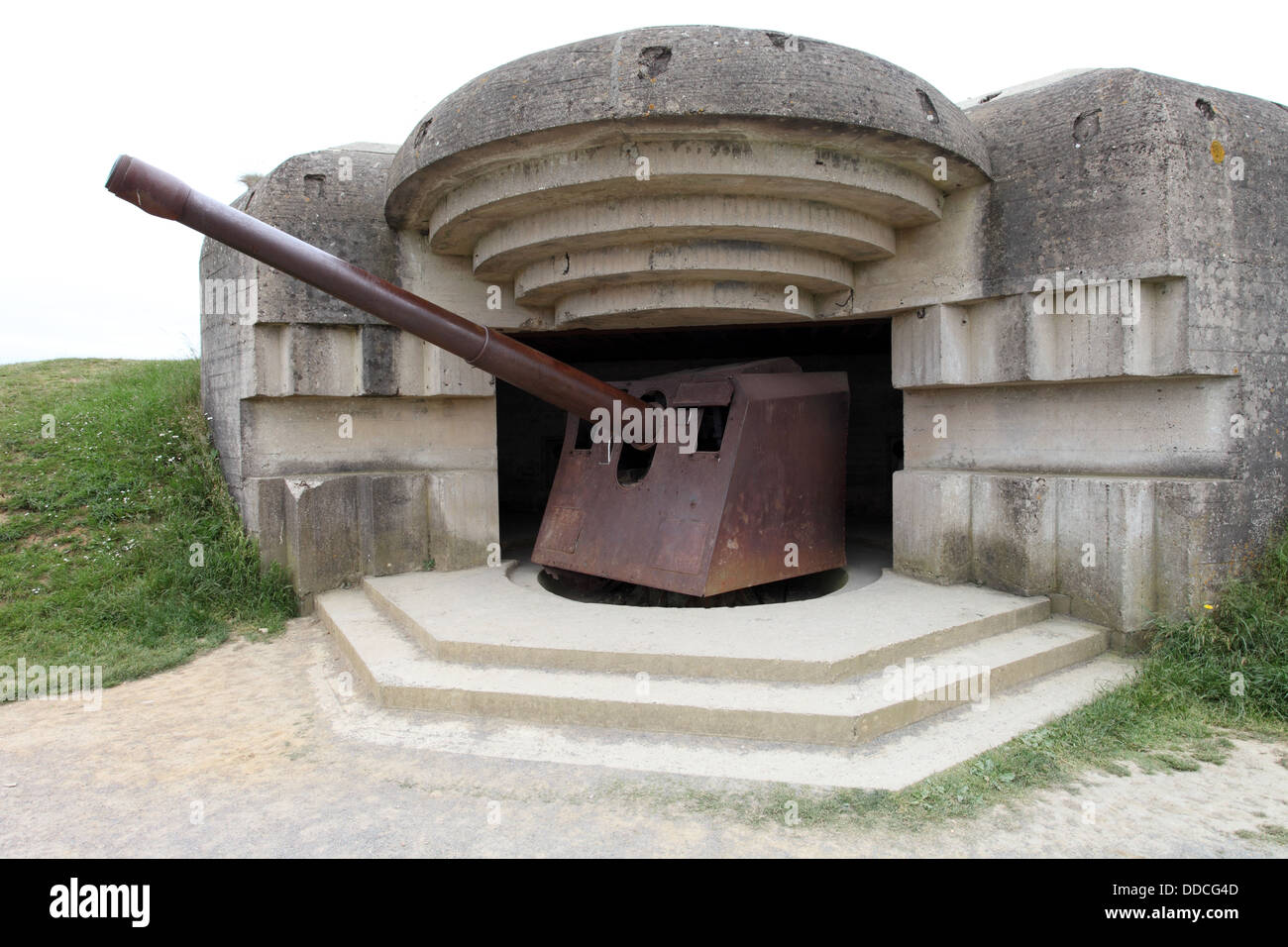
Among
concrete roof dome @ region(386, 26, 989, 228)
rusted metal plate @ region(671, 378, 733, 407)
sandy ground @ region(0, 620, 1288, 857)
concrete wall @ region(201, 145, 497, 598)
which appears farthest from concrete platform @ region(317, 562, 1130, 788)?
concrete roof dome @ region(386, 26, 989, 228)

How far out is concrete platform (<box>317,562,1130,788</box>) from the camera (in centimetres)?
331

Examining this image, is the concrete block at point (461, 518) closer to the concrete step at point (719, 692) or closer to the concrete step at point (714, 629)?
the concrete step at point (714, 629)

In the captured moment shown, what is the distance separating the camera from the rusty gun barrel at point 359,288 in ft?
12.0

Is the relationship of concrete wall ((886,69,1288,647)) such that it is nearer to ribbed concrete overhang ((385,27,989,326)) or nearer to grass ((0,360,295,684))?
ribbed concrete overhang ((385,27,989,326))

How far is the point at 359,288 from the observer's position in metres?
4.35

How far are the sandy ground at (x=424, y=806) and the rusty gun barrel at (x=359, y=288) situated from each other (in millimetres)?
2077

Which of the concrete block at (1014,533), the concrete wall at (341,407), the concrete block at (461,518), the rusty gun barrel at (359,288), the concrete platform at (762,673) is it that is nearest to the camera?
the concrete platform at (762,673)

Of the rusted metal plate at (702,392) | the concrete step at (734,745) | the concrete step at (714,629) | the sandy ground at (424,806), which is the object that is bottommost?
the sandy ground at (424,806)

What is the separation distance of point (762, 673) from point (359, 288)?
2820 millimetres

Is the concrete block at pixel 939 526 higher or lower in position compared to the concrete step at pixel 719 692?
higher

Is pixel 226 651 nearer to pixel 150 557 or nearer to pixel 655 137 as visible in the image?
pixel 150 557

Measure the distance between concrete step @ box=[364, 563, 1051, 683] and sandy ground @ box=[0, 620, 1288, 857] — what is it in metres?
0.73

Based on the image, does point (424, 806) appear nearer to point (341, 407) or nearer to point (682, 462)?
point (682, 462)

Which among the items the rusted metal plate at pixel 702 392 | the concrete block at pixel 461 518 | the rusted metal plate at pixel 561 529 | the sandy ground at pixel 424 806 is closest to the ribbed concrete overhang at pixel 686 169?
the rusted metal plate at pixel 702 392
